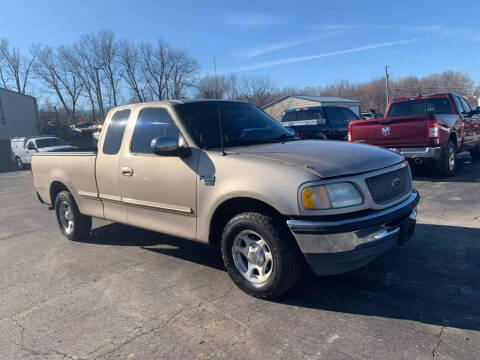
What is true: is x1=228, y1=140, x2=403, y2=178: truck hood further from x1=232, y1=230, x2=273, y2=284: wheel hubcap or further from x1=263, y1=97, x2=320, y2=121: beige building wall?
x1=263, y1=97, x2=320, y2=121: beige building wall

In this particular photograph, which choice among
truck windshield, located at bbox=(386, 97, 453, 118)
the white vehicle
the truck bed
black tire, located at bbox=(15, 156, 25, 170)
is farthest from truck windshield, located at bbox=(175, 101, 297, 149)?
black tire, located at bbox=(15, 156, 25, 170)

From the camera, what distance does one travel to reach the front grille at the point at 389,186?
3062 millimetres

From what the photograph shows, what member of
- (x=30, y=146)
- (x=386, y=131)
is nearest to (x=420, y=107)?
(x=386, y=131)

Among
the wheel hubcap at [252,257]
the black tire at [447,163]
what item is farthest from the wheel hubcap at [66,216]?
the black tire at [447,163]

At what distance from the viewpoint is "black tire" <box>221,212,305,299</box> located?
9.86 feet

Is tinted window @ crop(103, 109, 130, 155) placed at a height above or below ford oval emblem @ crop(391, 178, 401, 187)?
above

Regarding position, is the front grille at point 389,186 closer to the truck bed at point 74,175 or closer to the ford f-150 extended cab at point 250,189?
the ford f-150 extended cab at point 250,189

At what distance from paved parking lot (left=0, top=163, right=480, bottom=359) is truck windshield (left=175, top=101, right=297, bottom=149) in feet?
4.75

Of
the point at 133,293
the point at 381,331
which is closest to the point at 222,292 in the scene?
the point at 133,293

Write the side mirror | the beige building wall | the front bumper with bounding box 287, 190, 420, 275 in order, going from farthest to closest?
1. the beige building wall
2. the side mirror
3. the front bumper with bounding box 287, 190, 420, 275

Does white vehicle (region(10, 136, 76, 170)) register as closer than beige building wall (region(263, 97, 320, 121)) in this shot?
Yes

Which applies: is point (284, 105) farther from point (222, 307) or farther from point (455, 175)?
point (222, 307)

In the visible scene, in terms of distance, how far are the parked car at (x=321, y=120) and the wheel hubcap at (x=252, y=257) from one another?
800cm

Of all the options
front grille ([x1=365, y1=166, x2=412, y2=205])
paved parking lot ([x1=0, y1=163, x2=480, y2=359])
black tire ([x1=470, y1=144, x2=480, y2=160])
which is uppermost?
front grille ([x1=365, y1=166, x2=412, y2=205])
